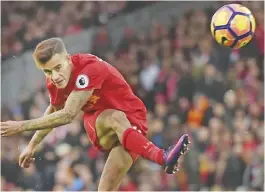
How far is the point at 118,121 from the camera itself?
7.49 meters

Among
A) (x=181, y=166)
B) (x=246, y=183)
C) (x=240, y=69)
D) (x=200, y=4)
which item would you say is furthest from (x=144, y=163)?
(x=200, y=4)

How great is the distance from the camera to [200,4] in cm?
1605

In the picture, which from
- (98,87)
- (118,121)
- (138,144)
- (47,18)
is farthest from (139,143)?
(47,18)

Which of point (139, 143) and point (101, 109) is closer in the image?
point (139, 143)

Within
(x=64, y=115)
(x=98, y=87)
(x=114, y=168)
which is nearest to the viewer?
(x=64, y=115)

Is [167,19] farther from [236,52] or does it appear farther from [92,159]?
[92,159]

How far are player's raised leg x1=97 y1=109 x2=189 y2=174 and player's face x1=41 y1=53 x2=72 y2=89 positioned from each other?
534 mm

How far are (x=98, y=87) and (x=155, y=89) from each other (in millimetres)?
6996

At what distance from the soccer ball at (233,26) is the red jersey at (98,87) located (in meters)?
1.43

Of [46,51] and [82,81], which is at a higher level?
[46,51]

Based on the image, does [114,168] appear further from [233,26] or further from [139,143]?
[233,26]

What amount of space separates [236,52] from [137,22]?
124 inches

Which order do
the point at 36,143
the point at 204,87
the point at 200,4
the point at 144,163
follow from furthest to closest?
the point at 200,4, the point at 204,87, the point at 144,163, the point at 36,143

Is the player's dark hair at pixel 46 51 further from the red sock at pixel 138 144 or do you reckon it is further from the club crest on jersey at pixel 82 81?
the red sock at pixel 138 144
